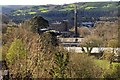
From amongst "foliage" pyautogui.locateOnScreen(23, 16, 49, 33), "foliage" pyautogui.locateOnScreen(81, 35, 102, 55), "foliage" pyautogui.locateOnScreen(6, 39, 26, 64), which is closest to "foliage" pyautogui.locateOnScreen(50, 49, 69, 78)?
"foliage" pyautogui.locateOnScreen(6, 39, 26, 64)

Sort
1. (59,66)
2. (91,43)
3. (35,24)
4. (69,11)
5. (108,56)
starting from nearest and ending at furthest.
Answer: (59,66), (108,56), (35,24), (91,43), (69,11)

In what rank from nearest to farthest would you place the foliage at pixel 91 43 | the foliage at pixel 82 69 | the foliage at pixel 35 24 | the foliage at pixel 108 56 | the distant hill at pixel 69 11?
the foliage at pixel 82 69
the foliage at pixel 108 56
the foliage at pixel 35 24
the foliage at pixel 91 43
the distant hill at pixel 69 11

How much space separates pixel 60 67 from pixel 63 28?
262 inches

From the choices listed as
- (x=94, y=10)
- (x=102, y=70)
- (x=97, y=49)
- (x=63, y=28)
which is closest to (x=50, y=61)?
(x=102, y=70)

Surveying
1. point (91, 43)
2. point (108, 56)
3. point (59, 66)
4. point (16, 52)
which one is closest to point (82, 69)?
point (59, 66)

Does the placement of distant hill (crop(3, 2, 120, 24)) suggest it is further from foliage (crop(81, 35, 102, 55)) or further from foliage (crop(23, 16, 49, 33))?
foliage (crop(23, 16, 49, 33))

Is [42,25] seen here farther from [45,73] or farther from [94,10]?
[94,10]

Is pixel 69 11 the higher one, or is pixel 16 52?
pixel 69 11

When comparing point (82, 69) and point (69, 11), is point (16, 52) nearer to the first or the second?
point (82, 69)

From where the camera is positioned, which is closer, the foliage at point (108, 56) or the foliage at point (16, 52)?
the foliage at point (16, 52)

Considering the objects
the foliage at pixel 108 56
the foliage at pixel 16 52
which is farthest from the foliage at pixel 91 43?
the foliage at pixel 16 52

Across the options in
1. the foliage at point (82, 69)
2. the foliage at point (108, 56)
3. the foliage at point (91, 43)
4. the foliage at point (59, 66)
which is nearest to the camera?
the foliage at point (59, 66)

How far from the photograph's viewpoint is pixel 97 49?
5586 millimetres

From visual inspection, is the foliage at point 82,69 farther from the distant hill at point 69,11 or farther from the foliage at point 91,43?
the distant hill at point 69,11
